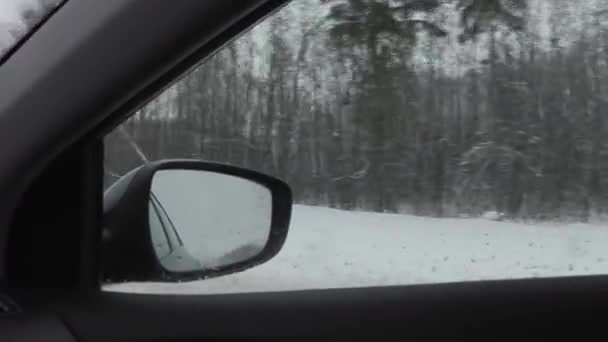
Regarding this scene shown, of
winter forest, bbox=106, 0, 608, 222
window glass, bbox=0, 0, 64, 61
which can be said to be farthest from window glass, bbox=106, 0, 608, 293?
window glass, bbox=0, 0, 64, 61

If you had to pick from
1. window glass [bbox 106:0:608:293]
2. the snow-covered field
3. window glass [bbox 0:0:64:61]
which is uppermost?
window glass [bbox 0:0:64:61]

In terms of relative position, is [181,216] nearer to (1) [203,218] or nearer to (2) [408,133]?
(1) [203,218]

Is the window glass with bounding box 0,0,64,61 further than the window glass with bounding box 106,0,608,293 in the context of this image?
No

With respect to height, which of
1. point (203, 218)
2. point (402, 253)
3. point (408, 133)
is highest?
point (408, 133)

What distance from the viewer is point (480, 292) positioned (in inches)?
95.0

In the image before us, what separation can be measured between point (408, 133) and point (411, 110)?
7 centimetres

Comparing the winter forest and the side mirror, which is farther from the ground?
the winter forest

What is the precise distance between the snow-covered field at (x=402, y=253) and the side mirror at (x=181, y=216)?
6 cm

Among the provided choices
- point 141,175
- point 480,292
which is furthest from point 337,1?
point 480,292

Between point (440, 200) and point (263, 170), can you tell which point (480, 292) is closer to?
point (440, 200)

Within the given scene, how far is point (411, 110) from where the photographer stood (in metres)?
2.16

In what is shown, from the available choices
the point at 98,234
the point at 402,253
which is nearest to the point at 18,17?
the point at 98,234

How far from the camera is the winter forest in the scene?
201 cm

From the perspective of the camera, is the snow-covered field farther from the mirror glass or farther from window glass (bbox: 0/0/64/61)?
window glass (bbox: 0/0/64/61)
